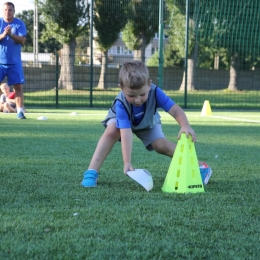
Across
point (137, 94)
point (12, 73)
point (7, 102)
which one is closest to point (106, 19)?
point (7, 102)

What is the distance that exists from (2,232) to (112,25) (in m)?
17.1

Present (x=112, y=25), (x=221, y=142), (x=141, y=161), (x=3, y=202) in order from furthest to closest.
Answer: (x=112, y=25) < (x=221, y=142) < (x=141, y=161) < (x=3, y=202)

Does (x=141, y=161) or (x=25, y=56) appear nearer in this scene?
(x=141, y=161)

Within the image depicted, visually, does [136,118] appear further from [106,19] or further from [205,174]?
[106,19]

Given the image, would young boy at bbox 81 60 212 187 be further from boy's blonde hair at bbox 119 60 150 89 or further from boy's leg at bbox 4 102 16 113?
boy's leg at bbox 4 102 16 113

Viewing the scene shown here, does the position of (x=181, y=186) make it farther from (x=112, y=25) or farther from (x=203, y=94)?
(x=112, y=25)

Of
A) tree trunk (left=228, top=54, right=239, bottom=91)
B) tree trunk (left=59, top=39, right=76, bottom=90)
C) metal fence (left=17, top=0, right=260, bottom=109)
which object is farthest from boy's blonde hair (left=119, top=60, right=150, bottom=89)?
tree trunk (left=228, top=54, right=239, bottom=91)

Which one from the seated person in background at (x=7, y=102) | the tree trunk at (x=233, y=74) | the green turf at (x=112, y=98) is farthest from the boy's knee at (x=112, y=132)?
the tree trunk at (x=233, y=74)

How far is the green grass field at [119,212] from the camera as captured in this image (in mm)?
2275

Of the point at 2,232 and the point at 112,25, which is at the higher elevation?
the point at 112,25

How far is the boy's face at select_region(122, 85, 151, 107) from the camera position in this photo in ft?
11.7

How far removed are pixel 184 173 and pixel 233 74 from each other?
54.0 ft

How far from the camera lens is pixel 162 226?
2.65 metres

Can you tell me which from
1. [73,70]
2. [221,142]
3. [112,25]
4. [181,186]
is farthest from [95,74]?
[181,186]
